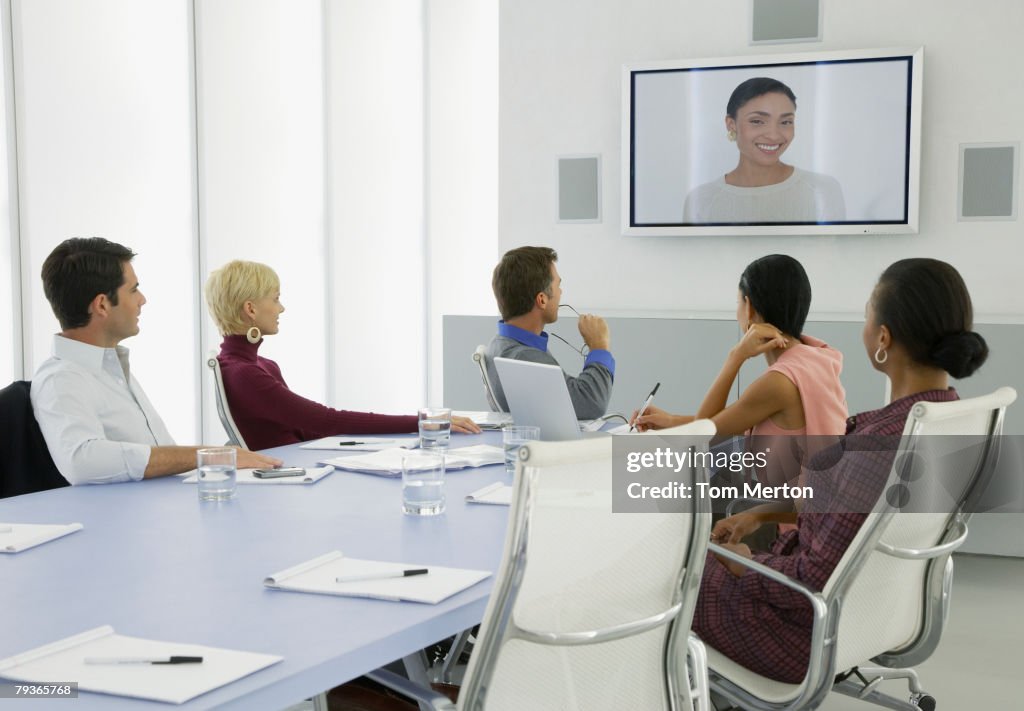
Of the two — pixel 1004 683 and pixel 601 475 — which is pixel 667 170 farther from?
pixel 601 475

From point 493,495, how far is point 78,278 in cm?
123

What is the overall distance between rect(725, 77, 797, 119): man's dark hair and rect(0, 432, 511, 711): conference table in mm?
3274

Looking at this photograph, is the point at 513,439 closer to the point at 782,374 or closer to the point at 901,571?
the point at 782,374

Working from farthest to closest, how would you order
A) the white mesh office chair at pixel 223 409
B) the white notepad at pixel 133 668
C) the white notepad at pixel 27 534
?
the white mesh office chair at pixel 223 409 < the white notepad at pixel 27 534 < the white notepad at pixel 133 668

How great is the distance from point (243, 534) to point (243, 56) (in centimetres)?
416

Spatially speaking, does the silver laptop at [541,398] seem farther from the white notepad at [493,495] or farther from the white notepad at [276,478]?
the white notepad at [276,478]

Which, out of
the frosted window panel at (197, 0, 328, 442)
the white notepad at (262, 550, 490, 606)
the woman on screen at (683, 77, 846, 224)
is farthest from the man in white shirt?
the woman on screen at (683, 77, 846, 224)

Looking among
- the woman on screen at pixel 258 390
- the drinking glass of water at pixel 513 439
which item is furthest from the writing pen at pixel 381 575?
the woman on screen at pixel 258 390

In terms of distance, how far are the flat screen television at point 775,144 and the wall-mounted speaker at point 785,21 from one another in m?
0.13

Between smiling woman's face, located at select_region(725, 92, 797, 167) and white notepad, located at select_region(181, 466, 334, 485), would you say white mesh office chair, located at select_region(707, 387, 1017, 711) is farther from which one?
smiling woman's face, located at select_region(725, 92, 797, 167)

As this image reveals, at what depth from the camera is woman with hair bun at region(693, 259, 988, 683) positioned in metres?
2.10

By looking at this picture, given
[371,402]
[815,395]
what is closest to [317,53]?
[371,402]

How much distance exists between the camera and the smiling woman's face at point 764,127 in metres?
5.18

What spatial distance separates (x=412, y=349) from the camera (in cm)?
714
